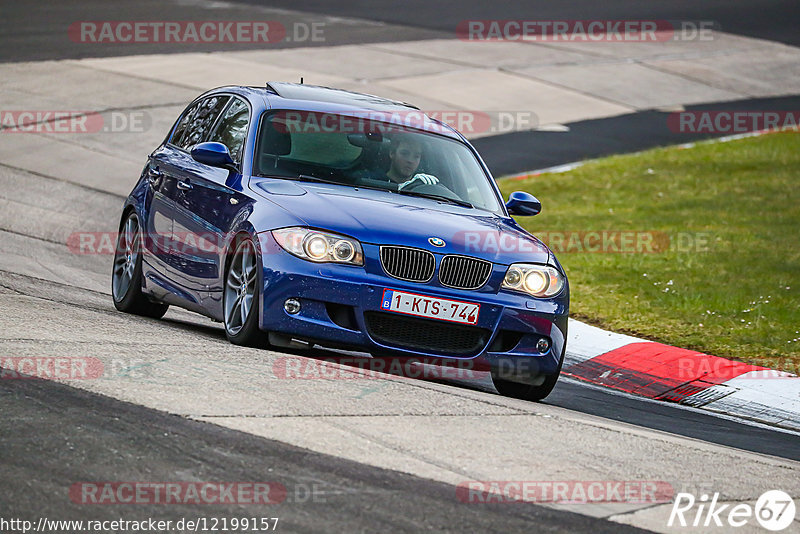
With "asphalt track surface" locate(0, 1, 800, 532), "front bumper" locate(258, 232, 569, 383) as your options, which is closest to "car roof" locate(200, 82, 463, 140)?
"front bumper" locate(258, 232, 569, 383)

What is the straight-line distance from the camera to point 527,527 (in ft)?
16.5

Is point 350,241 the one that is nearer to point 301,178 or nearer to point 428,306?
point 428,306

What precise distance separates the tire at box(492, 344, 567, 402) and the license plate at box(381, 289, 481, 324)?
2.10 ft

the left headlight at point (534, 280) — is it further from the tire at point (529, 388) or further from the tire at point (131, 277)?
the tire at point (131, 277)

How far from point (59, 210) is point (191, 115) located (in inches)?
209

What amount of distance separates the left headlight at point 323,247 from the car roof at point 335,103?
1.67 m

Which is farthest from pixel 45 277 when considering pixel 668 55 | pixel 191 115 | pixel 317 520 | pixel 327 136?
pixel 668 55

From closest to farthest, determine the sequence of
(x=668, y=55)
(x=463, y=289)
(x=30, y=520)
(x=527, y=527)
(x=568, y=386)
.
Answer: (x=30, y=520) → (x=527, y=527) → (x=463, y=289) → (x=568, y=386) → (x=668, y=55)

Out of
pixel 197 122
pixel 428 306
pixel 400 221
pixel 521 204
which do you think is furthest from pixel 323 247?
pixel 197 122

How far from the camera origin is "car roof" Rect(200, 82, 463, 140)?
29.5 ft

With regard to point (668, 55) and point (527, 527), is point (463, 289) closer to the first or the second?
point (527, 527)

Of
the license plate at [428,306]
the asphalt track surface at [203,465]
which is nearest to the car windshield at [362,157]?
the license plate at [428,306]

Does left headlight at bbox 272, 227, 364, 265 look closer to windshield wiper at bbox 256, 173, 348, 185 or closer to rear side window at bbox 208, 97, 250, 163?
windshield wiper at bbox 256, 173, 348, 185

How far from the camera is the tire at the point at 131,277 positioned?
973cm
